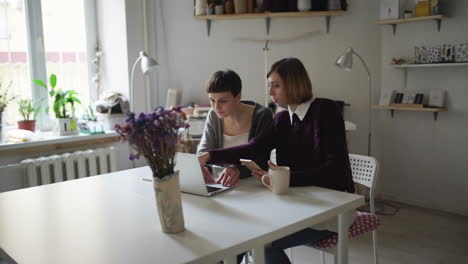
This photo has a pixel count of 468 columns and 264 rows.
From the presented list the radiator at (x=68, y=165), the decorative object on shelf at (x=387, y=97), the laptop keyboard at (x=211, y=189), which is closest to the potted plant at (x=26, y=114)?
the radiator at (x=68, y=165)

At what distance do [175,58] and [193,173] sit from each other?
9.44 feet

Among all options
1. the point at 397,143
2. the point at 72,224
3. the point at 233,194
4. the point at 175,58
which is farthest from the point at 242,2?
the point at 72,224

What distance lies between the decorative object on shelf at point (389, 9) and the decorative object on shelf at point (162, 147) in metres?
2.89

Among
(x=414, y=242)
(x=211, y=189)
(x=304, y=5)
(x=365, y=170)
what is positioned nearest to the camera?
(x=211, y=189)

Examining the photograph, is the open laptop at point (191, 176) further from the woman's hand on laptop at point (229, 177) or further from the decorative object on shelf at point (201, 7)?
the decorative object on shelf at point (201, 7)

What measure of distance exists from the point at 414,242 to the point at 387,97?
128 cm

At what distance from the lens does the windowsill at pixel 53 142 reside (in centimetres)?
323

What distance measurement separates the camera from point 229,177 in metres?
1.92

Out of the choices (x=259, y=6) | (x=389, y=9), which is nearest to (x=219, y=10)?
(x=259, y=6)

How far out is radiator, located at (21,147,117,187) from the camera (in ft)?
10.7

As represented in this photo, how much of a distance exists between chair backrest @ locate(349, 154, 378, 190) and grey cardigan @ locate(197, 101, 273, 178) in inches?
17.2

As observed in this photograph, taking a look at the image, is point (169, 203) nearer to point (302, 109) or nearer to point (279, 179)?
point (279, 179)

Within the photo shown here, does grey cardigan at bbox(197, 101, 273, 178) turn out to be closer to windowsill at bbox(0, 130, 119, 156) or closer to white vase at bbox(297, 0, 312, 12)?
windowsill at bbox(0, 130, 119, 156)

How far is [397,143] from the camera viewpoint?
3941 mm
